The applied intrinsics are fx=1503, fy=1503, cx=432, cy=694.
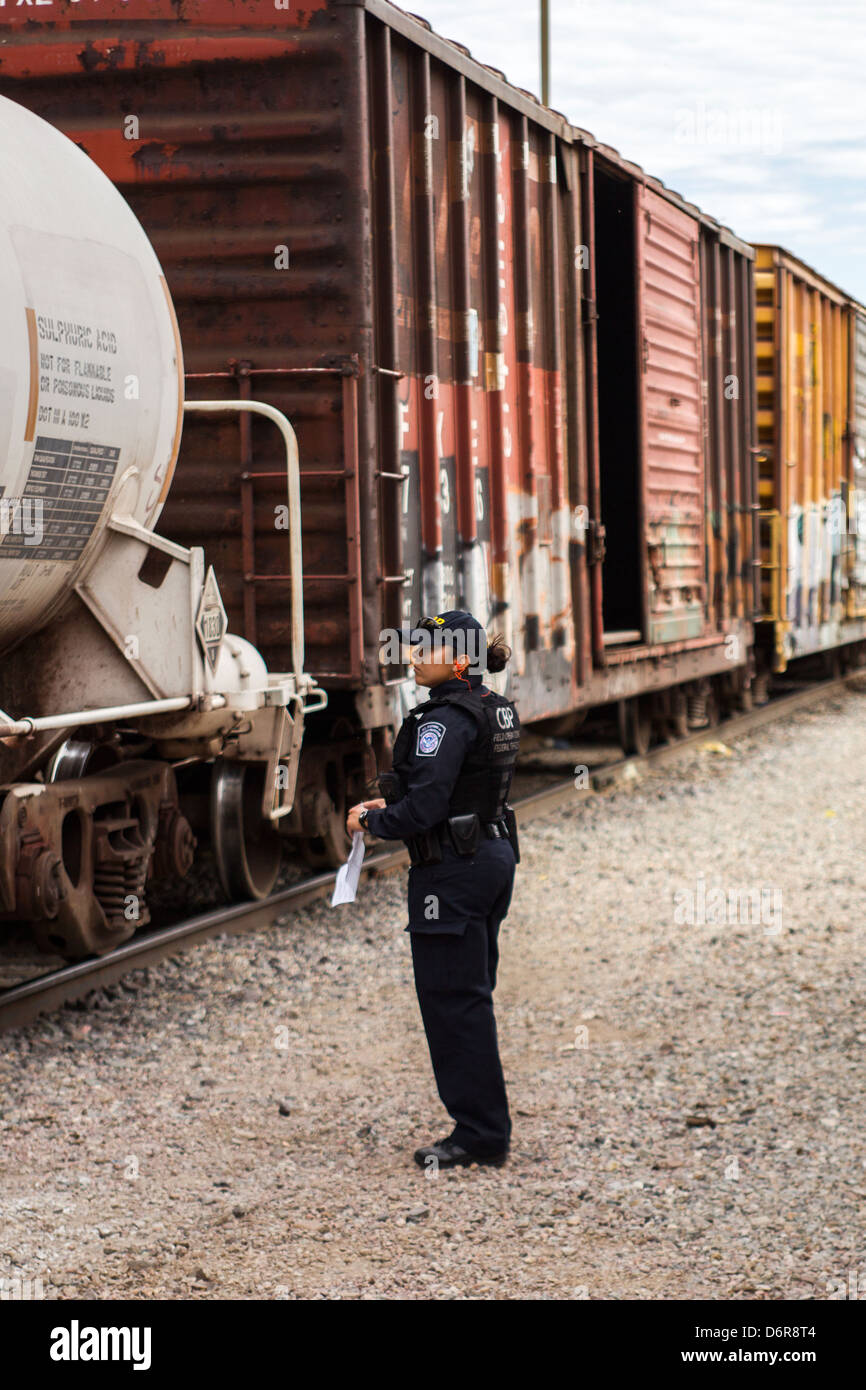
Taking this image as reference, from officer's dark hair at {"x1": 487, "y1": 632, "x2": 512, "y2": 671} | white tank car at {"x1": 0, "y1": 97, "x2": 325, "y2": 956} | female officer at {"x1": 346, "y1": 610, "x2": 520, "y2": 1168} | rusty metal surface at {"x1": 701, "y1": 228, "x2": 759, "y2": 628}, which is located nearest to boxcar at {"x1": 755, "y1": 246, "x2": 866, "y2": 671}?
rusty metal surface at {"x1": 701, "y1": 228, "x2": 759, "y2": 628}

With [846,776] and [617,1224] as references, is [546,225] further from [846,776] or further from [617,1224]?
[617,1224]

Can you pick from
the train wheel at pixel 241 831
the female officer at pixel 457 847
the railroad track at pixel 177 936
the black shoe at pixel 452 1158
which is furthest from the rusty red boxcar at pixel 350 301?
the black shoe at pixel 452 1158

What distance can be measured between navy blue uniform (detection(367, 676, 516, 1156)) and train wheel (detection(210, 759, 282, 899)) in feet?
9.51

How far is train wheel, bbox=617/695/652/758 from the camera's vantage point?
43.4 feet

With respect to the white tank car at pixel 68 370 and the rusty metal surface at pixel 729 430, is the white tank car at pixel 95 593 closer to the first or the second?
the white tank car at pixel 68 370

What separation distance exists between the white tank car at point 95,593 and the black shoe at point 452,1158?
6.01ft

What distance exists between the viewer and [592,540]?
10.3 meters

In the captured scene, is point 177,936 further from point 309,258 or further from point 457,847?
point 309,258

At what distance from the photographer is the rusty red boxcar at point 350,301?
7.18 metres

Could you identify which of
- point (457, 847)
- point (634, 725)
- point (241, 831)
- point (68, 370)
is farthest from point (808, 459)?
point (457, 847)

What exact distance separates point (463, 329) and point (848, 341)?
477 inches

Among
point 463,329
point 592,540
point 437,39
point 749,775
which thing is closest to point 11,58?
point 437,39

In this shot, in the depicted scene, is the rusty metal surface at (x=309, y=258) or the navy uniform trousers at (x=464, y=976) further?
the rusty metal surface at (x=309, y=258)

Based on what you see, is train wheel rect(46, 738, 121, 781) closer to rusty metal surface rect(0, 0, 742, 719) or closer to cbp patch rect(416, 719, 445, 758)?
rusty metal surface rect(0, 0, 742, 719)
